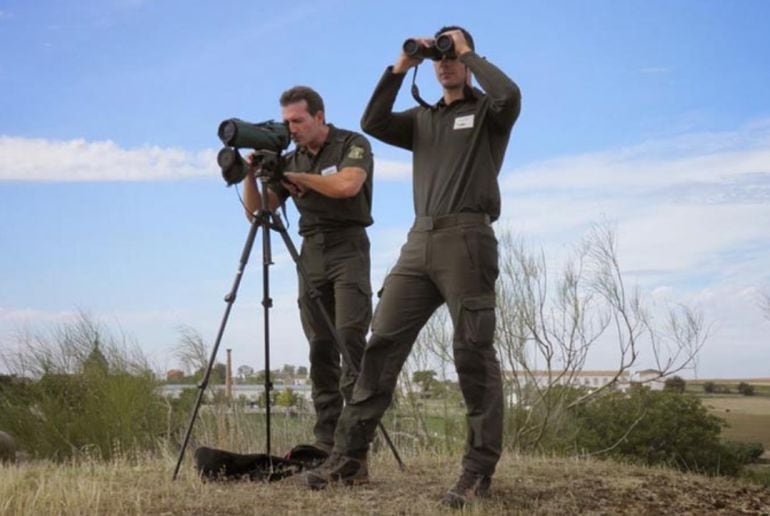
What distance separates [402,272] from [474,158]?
25.8 inches

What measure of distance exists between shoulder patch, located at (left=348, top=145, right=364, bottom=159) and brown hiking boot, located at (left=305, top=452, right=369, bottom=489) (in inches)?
63.9

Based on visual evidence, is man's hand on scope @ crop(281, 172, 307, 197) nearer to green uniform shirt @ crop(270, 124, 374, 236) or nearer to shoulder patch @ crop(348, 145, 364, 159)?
green uniform shirt @ crop(270, 124, 374, 236)

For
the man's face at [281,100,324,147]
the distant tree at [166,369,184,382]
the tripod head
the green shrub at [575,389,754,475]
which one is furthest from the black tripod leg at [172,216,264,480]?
the green shrub at [575,389,754,475]

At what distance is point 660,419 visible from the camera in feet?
43.3

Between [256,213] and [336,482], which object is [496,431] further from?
[256,213]

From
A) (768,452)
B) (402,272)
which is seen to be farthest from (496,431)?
(768,452)

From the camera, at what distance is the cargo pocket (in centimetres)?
432

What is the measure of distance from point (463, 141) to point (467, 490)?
1.69 meters

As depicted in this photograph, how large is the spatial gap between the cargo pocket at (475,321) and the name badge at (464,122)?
82 cm

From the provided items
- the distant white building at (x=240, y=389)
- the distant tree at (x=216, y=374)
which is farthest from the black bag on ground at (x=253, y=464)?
the distant tree at (x=216, y=374)

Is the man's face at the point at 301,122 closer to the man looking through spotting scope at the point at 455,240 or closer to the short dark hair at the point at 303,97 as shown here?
the short dark hair at the point at 303,97

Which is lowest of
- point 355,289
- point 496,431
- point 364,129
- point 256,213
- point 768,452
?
point 768,452

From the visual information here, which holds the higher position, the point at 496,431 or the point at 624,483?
the point at 496,431

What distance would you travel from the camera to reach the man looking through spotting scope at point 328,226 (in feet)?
17.0
